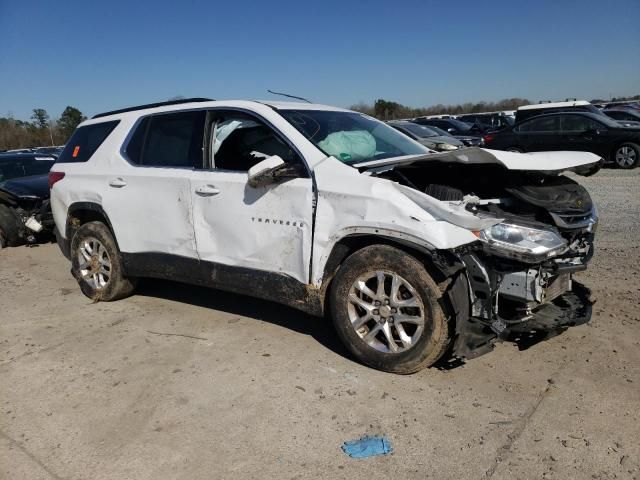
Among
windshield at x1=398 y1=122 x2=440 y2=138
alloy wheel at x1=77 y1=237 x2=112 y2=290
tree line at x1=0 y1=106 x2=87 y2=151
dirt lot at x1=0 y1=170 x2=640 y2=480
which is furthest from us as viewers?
tree line at x1=0 y1=106 x2=87 y2=151

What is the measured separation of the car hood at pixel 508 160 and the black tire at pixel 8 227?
22.2 feet

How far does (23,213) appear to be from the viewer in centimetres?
838

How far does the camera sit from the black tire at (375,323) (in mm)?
3318

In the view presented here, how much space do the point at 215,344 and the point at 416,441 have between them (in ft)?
6.36

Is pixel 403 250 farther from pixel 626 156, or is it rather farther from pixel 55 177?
pixel 626 156

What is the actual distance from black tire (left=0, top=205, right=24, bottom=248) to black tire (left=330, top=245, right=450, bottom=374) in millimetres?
6745

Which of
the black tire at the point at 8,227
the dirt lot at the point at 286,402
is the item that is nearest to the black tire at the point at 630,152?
the dirt lot at the point at 286,402

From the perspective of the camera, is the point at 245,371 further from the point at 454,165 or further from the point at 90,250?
the point at 90,250

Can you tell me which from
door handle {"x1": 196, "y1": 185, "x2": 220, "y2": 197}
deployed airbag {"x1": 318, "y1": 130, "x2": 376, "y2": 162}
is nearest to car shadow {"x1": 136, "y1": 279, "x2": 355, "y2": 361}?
door handle {"x1": 196, "y1": 185, "x2": 220, "y2": 197}

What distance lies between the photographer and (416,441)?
2889 millimetres

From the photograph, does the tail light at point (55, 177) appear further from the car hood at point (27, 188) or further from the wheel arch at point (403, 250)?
the wheel arch at point (403, 250)

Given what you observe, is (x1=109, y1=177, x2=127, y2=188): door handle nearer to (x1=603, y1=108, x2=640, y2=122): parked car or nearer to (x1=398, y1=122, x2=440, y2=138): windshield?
(x1=398, y1=122, x2=440, y2=138): windshield

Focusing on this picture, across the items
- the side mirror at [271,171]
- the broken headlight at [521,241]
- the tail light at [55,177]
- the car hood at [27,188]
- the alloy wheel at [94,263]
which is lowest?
the alloy wheel at [94,263]

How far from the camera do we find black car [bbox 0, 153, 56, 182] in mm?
9242
